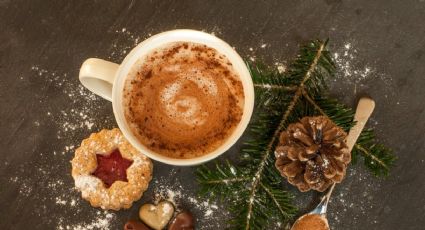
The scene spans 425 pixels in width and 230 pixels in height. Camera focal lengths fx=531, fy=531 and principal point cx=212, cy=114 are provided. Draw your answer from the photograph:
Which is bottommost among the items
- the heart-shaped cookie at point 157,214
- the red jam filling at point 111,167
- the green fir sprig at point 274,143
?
the heart-shaped cookie at point 157,214

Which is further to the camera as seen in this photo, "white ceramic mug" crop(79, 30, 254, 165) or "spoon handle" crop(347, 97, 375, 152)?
"spoon handle" crop(347, 97, 375, 152)

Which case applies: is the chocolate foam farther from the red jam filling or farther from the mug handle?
the red jam filling

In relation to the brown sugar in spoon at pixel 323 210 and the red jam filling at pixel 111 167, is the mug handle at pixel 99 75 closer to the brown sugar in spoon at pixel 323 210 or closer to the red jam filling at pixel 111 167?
the red jam filling at pixel 111 167

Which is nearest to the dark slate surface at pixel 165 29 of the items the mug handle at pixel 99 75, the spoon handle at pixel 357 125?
the spoon handle at pixel 357 125

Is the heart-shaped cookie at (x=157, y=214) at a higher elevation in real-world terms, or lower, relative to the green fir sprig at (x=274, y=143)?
lower

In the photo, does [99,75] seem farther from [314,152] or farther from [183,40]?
[314,152]

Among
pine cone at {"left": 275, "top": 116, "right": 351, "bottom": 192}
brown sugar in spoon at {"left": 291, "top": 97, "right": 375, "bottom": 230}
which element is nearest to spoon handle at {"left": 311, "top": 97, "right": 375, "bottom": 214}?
brown sugar in spoon at {"left": 291, "top": 97, "right": 375, "bottom": 230}

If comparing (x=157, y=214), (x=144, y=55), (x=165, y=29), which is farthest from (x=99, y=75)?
(x=157, y=214)
